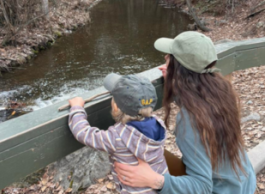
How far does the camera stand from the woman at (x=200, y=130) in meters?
1.52

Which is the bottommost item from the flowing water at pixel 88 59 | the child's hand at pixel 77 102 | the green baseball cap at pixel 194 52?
the flowing water at pixel 88 59

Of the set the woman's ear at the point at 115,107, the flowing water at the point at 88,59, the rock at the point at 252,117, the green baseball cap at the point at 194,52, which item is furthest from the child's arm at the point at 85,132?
the flowing water at the point at 88,59

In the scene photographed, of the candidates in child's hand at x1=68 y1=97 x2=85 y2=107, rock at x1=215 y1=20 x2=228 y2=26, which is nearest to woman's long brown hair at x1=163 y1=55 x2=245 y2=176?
child's hand at x1=68 y1=97 x2=85 y2=107

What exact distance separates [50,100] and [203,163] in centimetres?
611

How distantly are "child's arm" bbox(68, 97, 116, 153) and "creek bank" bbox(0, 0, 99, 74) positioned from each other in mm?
7842

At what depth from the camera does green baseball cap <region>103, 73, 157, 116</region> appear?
1.48 metres

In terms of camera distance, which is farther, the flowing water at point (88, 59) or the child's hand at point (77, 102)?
the flowing water at point (88, 59)

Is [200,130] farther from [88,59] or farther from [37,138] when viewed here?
[88,59]

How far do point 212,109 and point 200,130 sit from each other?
0.55 ft

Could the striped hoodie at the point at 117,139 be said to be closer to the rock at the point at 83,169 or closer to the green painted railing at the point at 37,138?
the green painted railing at the point at 37,138

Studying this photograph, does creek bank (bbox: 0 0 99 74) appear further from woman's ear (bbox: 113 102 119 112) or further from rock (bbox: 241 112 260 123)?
woman's ear (bbox: 113 102 119 112)

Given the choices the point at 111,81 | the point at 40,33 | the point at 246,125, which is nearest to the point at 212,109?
the point at 111,81

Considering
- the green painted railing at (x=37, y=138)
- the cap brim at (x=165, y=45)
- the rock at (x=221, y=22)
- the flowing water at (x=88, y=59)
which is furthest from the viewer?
the rock at (x=221, y=22)

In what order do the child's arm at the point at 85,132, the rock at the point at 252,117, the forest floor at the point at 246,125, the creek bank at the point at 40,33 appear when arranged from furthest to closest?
the creek bank at the point at 40,33
the rock at the point at 252,117
the forest floor at the point at 246,125
the child's arm at the point at 85,132
